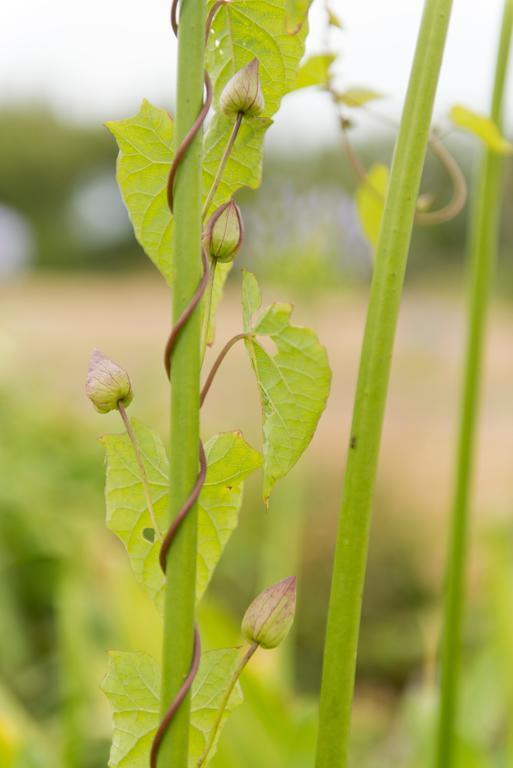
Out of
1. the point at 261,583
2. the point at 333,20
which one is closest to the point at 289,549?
the point at 261,583

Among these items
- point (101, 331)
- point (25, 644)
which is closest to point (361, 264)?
point (25, 644)

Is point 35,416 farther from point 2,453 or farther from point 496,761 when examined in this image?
point 496,761

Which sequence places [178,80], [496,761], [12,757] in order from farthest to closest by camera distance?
[496,761] < [12,757] < [178,80]

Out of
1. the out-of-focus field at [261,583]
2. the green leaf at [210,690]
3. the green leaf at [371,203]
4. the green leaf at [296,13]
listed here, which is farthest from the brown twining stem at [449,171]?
the out-of-focus field at [261,583]

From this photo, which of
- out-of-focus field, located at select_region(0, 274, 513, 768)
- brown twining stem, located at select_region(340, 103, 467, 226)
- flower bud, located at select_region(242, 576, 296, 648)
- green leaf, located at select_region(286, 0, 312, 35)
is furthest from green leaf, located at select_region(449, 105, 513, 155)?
out-of-focus field, located at select_region(0, 274, 513, 768)

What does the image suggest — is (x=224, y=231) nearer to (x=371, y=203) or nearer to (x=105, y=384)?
(x=105, y=384)

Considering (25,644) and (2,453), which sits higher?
(2,453)

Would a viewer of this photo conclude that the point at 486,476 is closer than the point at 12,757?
No

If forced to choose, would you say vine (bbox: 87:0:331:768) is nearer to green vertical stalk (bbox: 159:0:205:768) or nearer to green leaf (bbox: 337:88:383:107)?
green vertical stalk (bbox: 159:0:205:768)
